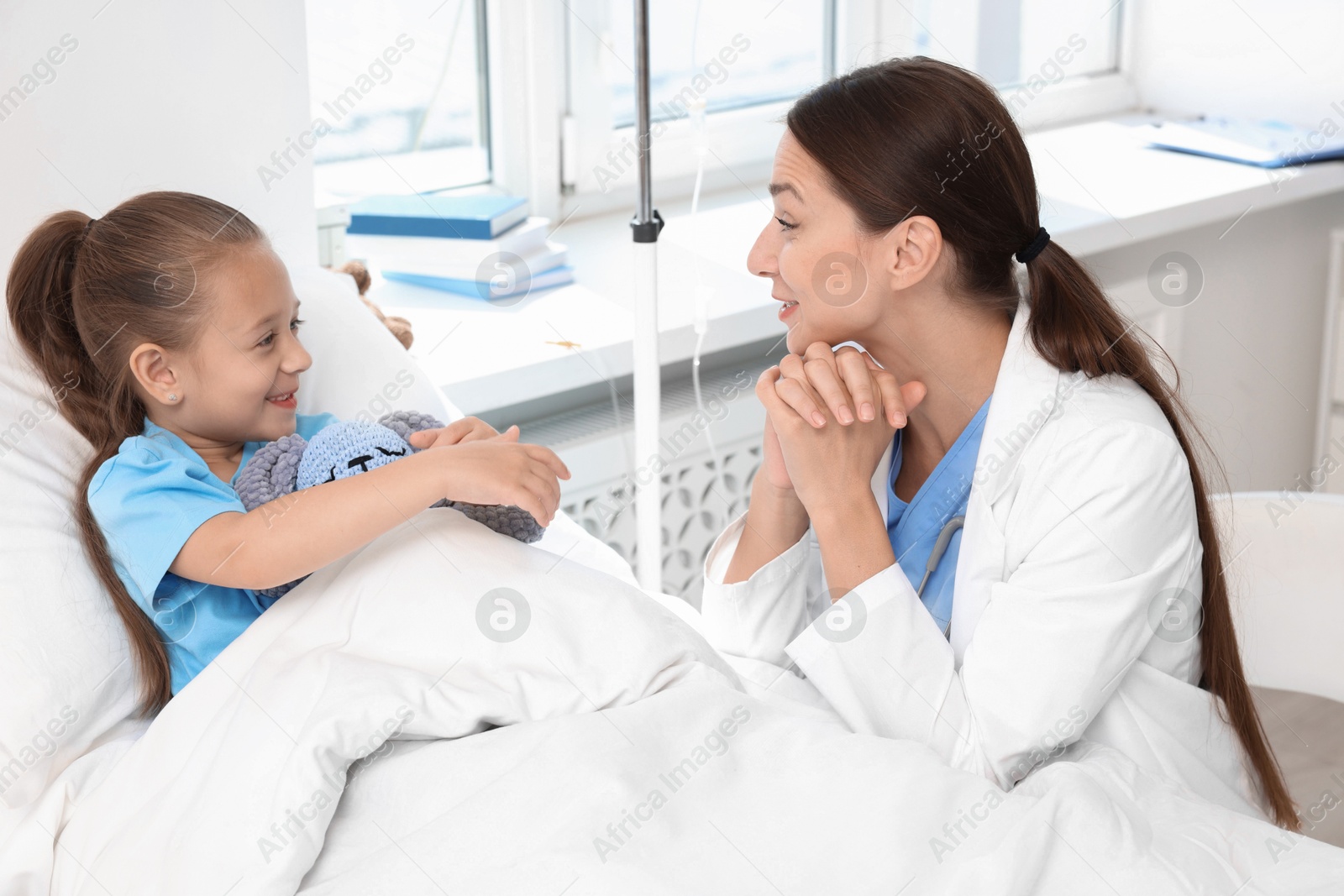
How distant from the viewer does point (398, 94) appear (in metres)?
2.10

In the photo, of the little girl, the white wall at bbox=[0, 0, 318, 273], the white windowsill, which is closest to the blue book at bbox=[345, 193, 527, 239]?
the white windowsill

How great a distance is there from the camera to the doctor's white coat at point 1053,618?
3.39ft

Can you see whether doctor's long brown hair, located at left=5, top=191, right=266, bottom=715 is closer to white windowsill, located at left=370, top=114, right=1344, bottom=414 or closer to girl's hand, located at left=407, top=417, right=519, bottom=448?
girl's hand, located at left=407, top=417, right=519, bottom=448

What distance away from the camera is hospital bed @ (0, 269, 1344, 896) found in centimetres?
85

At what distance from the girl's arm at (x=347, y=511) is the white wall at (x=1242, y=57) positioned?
7.36 ft

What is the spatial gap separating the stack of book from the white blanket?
2.88 ft

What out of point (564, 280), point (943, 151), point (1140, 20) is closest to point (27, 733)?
point (943, 151)

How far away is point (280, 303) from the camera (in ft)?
3.95

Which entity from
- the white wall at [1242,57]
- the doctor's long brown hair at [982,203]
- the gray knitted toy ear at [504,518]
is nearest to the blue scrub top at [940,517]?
the doctor's long brown hair at [982,203]

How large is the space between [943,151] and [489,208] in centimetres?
95

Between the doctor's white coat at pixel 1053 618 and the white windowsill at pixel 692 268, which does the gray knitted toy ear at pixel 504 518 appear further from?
the white windowsill at pixel 692 268

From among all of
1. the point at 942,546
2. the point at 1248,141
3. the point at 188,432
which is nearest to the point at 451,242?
the point at 188,432

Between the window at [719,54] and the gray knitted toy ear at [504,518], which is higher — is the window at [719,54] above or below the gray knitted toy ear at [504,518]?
above

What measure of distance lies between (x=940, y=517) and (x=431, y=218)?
37.9 inches
